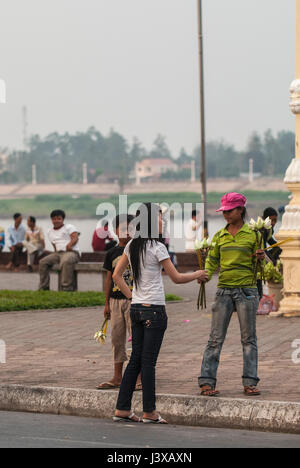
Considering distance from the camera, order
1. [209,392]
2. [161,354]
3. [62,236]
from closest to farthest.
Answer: [209,392] → [161,354] → [62,236]

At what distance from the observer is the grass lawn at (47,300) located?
1541 cm

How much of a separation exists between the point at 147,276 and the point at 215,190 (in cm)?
16443

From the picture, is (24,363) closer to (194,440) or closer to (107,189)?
(194,440)

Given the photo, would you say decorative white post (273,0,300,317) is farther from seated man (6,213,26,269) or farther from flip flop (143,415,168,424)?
seated man (6,213,26,269)

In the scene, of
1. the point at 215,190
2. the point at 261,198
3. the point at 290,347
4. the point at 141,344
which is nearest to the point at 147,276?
the point at 141,344

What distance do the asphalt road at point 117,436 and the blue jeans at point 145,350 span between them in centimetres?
21

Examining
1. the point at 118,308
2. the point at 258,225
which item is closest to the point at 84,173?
the point at 258,225

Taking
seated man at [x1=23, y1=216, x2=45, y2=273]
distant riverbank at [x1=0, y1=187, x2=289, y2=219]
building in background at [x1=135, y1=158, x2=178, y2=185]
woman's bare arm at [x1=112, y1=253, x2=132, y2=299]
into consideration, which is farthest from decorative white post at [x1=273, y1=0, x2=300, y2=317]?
building in background at [x1=135, y1=158, x2=178, y2=185]

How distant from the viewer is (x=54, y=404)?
8.64 m

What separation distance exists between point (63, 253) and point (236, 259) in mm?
9776

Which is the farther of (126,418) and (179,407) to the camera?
(179,407)

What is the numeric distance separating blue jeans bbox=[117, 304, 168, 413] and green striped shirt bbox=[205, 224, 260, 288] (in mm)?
802

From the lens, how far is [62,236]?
18.1 meters

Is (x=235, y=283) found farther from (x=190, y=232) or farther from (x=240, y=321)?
(x=190, y=232)
